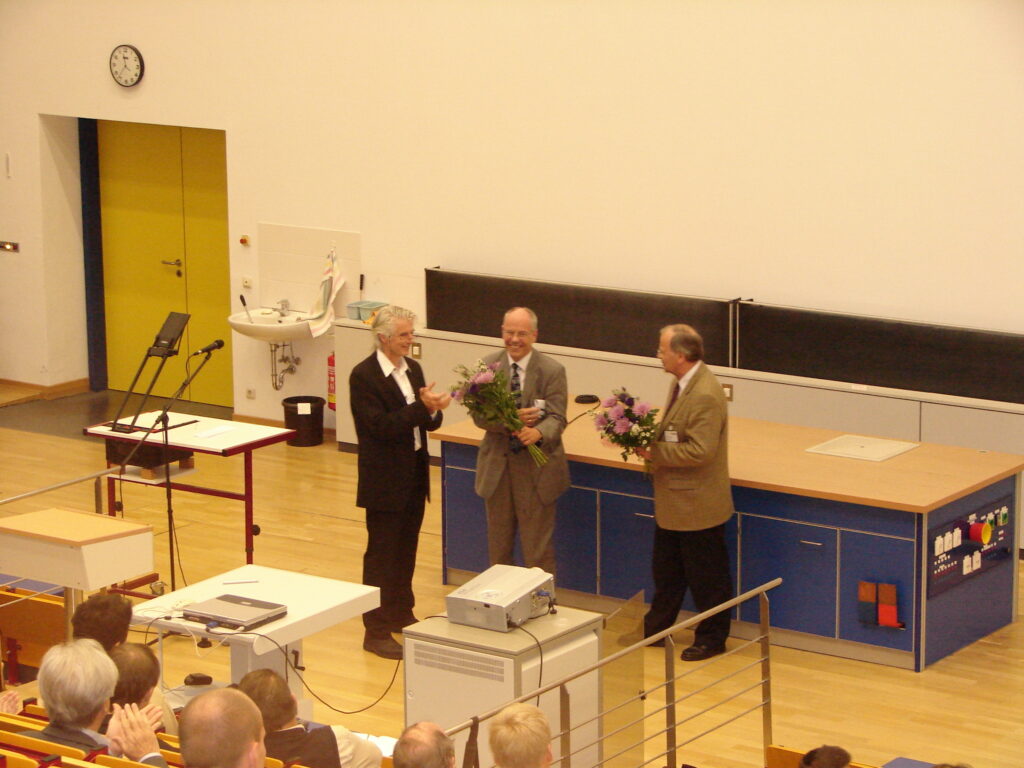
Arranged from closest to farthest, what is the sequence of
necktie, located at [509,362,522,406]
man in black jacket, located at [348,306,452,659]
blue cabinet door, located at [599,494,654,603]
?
man in black jacket, located at [348,306,452,659] → necktie, located at [509,362,522,406] → blue cabinet door, located at [599,494,654,603]

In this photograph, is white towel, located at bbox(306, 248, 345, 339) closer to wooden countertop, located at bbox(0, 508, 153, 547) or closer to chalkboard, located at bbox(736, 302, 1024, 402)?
chalkboard, located at bbox(736, 302, 1024, 402)

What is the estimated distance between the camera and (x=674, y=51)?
9.78 m

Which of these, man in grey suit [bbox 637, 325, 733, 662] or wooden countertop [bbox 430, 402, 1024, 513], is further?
wooden countertop [bbox 430, 402, 1024, 513]

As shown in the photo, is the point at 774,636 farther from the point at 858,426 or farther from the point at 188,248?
the point at 188,248

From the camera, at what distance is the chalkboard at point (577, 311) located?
385 inches

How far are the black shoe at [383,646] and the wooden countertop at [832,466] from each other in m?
1.14

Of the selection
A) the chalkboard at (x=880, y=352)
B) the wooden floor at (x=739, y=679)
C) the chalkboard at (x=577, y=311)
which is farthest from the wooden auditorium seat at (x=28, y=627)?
the chalkboard at (x=880, y=352)

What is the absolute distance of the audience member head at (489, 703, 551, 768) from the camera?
4160 millimetres

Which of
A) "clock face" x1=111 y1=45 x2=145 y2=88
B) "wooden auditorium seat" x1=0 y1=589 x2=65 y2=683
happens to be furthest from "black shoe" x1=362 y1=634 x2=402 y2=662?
"clock face" x1=111 y1=45 x2=145 y2=88

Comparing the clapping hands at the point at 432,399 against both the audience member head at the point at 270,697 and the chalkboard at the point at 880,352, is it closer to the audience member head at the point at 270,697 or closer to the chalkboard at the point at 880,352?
the audience member head at the point at 270,697

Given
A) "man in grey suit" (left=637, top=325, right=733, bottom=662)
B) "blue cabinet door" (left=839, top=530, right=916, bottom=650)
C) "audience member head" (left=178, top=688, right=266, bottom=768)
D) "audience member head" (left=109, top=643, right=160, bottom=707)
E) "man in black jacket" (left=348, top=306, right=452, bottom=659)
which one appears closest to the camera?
"audience member head" (left=178, top=688, right=266, bottom=768)

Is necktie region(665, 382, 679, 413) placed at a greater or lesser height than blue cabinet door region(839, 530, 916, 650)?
greater

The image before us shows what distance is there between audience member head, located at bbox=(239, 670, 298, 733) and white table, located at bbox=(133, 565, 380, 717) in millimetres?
680

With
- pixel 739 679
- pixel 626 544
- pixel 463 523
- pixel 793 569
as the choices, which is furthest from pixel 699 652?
pixel 463 523
